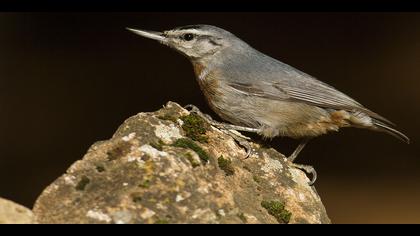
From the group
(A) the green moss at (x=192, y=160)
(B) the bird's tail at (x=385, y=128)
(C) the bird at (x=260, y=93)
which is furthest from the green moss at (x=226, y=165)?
(B) the bird's tail at (x=385, y=128)

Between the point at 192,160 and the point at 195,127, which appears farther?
the point at 195,127

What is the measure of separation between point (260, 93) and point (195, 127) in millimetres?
1191

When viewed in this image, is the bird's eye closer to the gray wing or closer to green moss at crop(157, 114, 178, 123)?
the gray wing

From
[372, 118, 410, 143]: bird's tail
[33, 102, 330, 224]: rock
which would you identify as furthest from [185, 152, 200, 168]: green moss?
[372, 118, 410, 143]: bird's tail

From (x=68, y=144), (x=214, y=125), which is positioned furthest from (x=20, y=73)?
(x=214, y=125)

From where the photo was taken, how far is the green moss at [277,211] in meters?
3.90

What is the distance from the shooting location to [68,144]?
8648mm

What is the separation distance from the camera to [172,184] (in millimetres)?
3557

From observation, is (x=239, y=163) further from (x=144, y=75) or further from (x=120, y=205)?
(x=144, y=75)

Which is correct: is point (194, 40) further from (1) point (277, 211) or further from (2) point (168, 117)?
(1) point (277, 211)

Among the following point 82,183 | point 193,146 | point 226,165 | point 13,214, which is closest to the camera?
point 13,214

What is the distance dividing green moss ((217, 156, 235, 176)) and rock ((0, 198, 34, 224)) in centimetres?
126

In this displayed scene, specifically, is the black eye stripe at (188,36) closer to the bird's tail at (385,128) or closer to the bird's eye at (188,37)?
the bird's eye at (188,37)

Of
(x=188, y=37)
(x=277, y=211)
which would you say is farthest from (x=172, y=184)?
(x=188, y=37)
